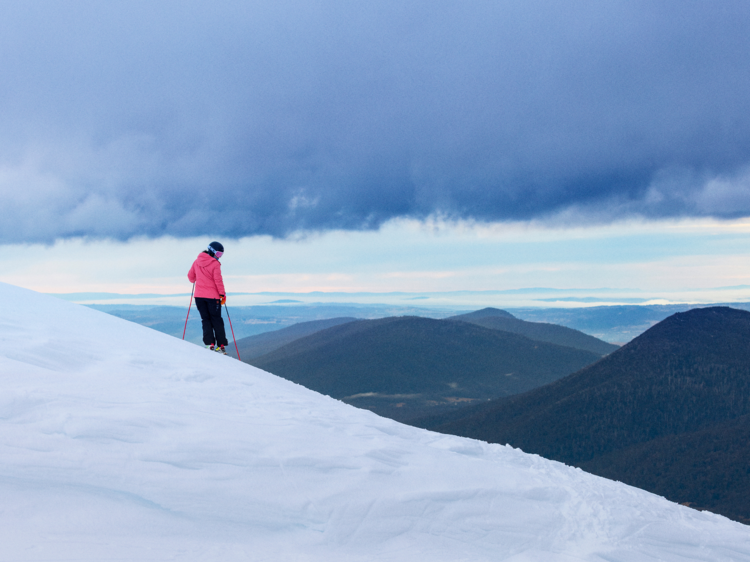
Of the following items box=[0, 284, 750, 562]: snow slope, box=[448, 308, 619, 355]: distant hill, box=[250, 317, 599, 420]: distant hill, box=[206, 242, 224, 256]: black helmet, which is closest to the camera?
box=[0, 284, 750, 562]: snow slope

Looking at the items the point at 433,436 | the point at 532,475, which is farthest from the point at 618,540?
the point at 433,436

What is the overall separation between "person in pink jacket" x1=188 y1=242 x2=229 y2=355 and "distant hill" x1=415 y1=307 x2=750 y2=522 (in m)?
22.8

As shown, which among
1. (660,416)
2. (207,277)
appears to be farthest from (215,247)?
(660,416)

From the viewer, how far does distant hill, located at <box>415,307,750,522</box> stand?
2717cm

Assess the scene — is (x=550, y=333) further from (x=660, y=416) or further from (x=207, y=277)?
(x=207, y=277)

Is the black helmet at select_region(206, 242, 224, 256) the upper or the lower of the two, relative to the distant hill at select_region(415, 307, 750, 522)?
upper

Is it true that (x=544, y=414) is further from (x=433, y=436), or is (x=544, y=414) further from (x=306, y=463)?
(x=306, y=463)

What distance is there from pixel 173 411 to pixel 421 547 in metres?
3.14

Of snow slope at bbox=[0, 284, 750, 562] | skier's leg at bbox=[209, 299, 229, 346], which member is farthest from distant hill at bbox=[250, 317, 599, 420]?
snow slope at bbox=[0, 284, 750, 562]

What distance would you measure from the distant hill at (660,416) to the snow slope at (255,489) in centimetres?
2204

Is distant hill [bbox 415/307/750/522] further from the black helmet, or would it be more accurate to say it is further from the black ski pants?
the black helmet

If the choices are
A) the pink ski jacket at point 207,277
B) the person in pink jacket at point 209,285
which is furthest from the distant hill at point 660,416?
the pink ski jacket at point 207,277

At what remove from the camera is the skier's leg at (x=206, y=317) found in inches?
536

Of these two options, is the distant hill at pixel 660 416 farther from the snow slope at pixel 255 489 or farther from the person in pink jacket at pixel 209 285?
the person in pink jacket at pixel 209 285
